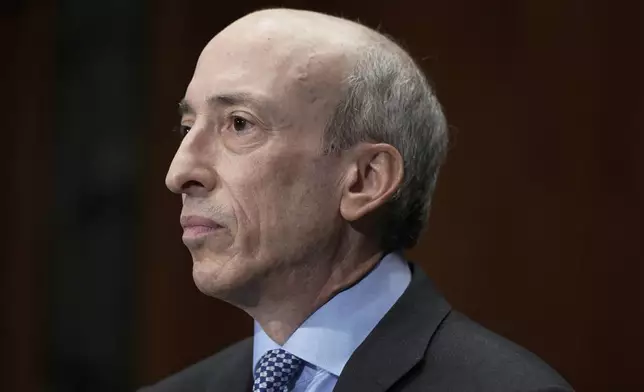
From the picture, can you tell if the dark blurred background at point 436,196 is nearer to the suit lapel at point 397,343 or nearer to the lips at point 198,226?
the suit lapel at point 397,343

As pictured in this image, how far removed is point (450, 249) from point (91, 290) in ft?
3.83

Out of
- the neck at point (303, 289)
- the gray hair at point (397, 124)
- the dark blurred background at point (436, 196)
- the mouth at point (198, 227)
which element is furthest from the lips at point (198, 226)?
the dark blurred background at point (436, 196)

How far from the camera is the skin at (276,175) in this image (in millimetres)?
1580

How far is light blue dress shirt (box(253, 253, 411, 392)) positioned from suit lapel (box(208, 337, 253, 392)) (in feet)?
0.42

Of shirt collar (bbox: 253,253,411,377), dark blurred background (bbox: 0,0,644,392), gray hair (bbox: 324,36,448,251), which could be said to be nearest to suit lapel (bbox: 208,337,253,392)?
shirt collar (bbox: 253,253,411,377)

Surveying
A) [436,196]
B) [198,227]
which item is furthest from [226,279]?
[436,196]

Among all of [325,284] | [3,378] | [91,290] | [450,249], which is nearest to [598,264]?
[450,249]

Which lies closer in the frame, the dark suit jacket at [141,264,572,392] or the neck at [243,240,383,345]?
the dark suit jacket at [141,264,572,392]

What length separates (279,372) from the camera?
1.62 metres

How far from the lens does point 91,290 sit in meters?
2.86

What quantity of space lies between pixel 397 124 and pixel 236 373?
1.88 ft

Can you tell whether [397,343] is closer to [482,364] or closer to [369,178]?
[482,364]

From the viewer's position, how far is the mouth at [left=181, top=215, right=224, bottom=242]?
1591 mm

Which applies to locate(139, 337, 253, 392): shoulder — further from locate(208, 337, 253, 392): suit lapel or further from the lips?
the lips
